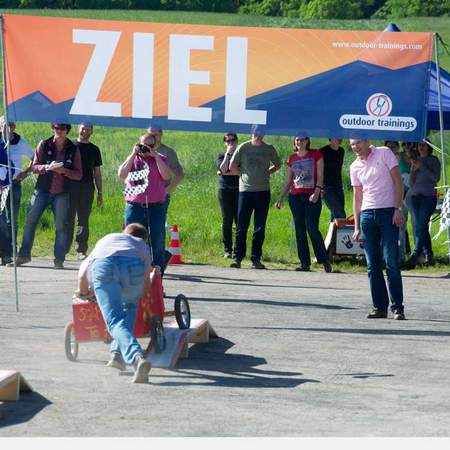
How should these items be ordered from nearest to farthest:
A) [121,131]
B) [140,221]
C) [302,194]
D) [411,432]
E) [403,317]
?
[411,432], [403,317], [140,221], [302,194], [121,131]

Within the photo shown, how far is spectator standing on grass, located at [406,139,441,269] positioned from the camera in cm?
1917

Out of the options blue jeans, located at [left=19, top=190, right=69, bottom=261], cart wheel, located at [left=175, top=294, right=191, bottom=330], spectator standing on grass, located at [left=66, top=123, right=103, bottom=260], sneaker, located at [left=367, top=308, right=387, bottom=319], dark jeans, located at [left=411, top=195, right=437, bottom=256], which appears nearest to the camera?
cart wheel, located at [left=175, top=294, right=191, bottom=330]

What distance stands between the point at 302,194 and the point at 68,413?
32.8ft

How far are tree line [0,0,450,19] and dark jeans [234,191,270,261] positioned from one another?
7369 cm

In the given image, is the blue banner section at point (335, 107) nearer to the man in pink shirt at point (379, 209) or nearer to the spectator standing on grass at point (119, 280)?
the man in pink shirt at point (379, 209)

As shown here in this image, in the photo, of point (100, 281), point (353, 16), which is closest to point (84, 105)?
point (100, 281)

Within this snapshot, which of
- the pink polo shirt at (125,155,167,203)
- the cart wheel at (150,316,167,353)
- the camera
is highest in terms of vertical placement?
the camera

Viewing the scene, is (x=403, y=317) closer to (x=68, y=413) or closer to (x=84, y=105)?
(x=84, y=105)

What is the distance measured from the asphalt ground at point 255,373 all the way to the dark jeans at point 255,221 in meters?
2.40

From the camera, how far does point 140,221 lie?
1463cm

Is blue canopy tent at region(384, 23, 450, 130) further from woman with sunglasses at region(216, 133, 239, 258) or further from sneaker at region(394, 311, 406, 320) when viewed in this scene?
sneaker at region(394, 311, 406, 320)

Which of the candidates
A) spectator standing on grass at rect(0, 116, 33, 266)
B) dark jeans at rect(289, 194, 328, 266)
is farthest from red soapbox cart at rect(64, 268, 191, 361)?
dark jeans at rect(289, 194, 328, 266)

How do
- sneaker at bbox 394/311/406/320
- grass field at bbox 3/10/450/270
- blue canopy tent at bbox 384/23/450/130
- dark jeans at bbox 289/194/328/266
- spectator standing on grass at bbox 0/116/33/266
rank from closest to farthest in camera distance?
sneaker at bbox 394/311/406/320 < spectator standing on grass at bbox 0/116/33/266 < dark jeans at bbox 289/194/328/266 < blue canopy tent at bbox 384/23/450/130 < grass field at bbox 3/10/450/270

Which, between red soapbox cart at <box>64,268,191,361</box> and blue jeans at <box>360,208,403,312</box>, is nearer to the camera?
red soapbox cart at <box>64,268,191,361</box>
